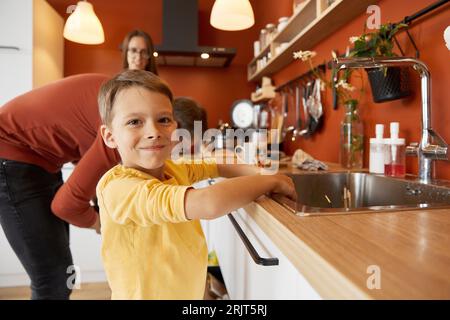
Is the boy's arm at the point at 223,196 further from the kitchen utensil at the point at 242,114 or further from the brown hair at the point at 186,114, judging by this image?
the kitchen utensil at the point at 242,114

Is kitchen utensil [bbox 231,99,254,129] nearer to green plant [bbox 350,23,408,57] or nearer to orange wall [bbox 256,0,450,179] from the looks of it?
orange wall [bbox 256,0,450,179]

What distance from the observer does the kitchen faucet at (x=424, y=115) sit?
0.78 m

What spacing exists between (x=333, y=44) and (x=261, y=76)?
46.4 inches

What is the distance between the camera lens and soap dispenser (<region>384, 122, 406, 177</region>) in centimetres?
95

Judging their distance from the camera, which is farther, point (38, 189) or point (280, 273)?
point (38, 189)

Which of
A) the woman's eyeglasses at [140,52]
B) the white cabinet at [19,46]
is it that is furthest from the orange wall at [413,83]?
the white cabinet at [19,46]

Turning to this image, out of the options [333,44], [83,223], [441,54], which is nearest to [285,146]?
[333,44]

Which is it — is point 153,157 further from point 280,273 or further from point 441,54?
point 441,54

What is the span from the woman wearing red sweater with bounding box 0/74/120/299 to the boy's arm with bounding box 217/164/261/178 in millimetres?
301

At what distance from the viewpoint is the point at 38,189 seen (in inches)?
39.2

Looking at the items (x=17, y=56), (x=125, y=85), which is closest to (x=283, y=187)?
(x=125, y=85)

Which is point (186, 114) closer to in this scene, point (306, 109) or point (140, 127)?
point (140, 127)

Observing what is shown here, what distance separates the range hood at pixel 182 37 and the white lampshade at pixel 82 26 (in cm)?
51

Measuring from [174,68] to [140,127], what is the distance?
2337mm
